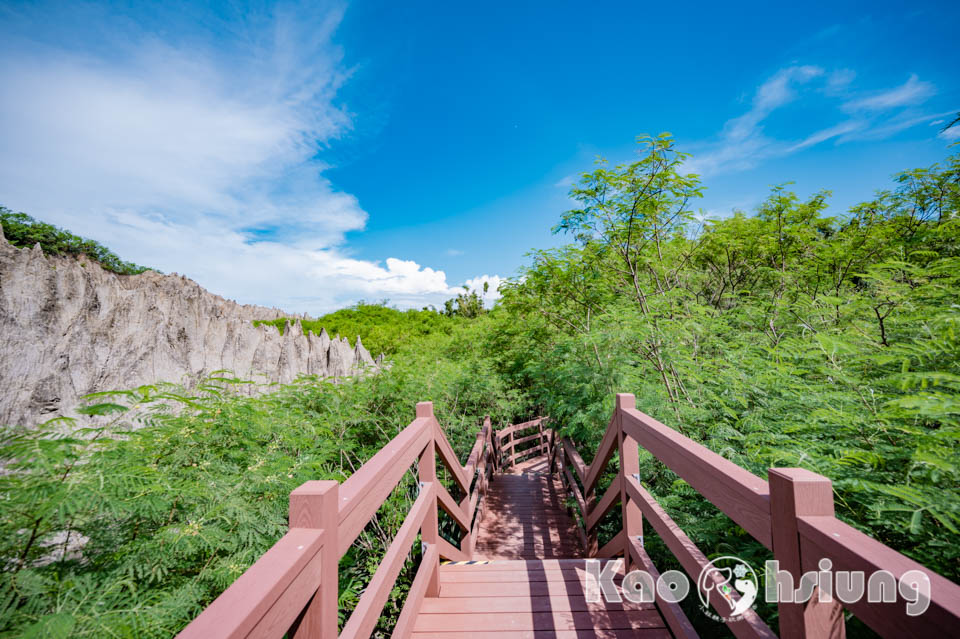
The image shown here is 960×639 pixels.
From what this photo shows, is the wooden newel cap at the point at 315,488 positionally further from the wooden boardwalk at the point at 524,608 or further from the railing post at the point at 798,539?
the wooden boardwalk at the point at 524,608

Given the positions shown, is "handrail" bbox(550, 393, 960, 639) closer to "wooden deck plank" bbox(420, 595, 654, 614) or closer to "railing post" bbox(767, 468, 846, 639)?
"railing post" bbox(767, 468, 846, 639)

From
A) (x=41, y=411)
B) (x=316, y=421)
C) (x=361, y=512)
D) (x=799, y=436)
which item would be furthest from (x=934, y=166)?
(x=41, y=411)

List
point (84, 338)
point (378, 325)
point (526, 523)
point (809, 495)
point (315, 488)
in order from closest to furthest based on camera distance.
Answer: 1. point (809, 495)
2. point (315, 488)
3. point (84, 338)
4. point (526, 523)
5. point (378, 325)

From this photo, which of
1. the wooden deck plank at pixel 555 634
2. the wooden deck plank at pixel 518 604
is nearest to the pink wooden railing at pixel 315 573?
the wooden deck plank at pixel 555 634

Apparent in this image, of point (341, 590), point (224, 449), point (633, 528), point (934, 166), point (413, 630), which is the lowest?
point (341, 590)

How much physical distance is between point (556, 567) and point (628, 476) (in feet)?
2.76

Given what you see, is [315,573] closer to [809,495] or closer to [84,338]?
[809,495]

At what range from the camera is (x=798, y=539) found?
33.5 inches

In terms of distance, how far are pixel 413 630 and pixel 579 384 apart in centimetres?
340

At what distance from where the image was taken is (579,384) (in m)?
4.72

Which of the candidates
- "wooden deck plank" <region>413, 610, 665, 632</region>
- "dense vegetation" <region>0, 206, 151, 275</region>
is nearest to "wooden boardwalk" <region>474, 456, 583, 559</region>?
"wooden deck plank" <region>413, 610, 665, 632</region>

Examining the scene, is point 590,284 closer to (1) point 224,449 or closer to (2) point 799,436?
(2) point 799,436

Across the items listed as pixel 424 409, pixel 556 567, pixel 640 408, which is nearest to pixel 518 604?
pixel 556 567

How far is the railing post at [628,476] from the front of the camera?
200 cm
